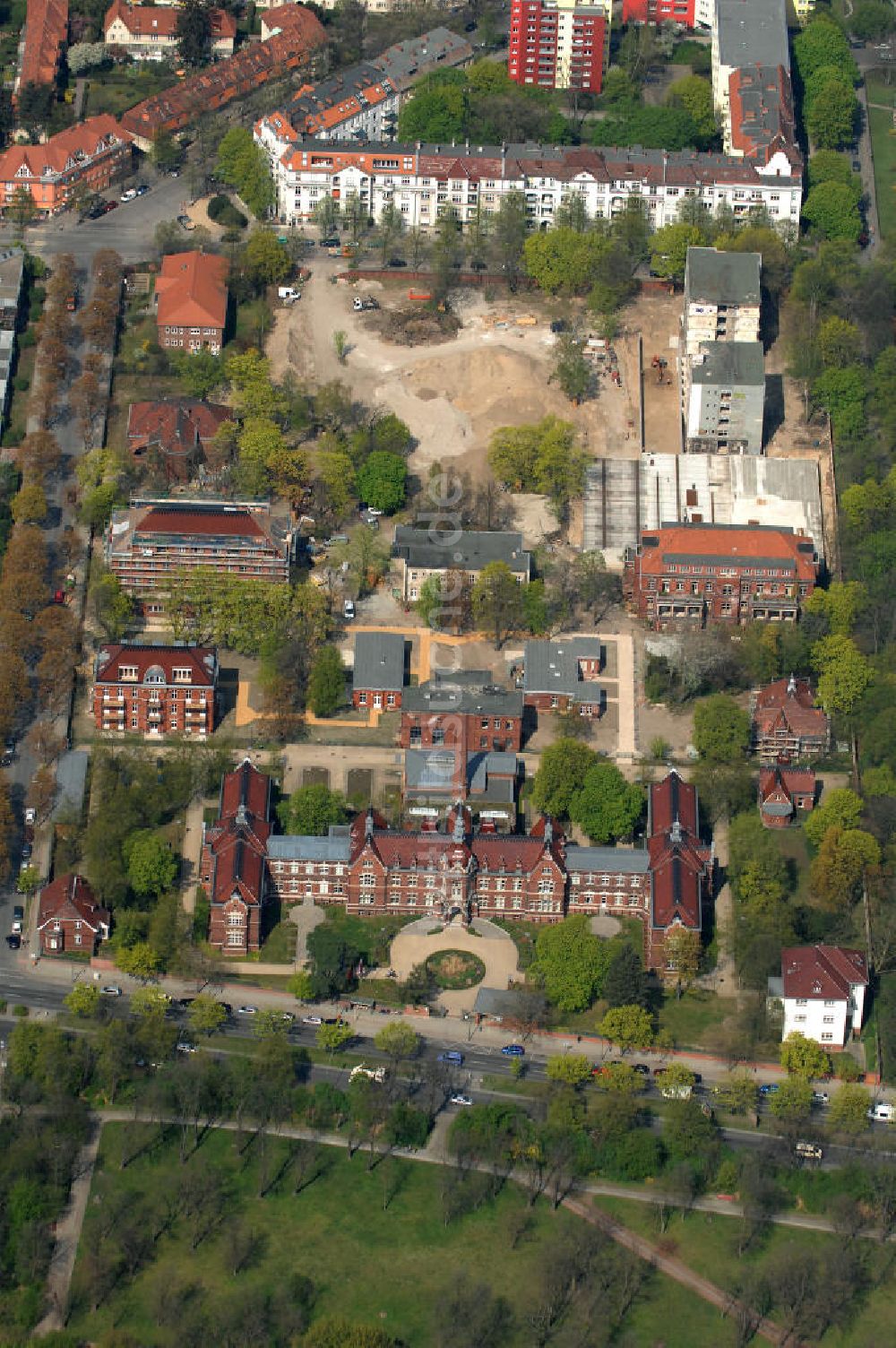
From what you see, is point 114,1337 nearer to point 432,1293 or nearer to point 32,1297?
point 32,1297

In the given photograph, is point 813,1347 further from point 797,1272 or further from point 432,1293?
point 432,1293

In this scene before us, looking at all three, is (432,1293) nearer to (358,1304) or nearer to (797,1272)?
(358,1304)

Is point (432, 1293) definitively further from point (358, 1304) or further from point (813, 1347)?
point (813, 1347)

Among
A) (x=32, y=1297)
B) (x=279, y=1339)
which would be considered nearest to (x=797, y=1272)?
(x=279, y=1339)

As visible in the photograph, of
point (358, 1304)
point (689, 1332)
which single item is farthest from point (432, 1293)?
point (689, 1332)

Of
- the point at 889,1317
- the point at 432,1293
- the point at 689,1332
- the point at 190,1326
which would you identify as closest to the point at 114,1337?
the point at 190,1326

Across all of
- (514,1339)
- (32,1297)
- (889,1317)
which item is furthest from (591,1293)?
(32,1297)
